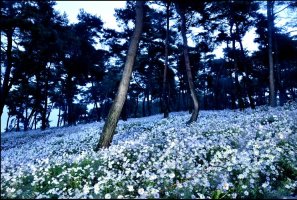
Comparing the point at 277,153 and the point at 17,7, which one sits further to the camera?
the point at 17,7

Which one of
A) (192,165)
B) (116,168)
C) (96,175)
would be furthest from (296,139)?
(96,175)

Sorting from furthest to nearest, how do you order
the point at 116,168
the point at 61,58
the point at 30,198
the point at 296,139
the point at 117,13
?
1. the point at 117,13
2. the point at 61,58
3. the point at 296,139
4. the point at 116,168
5. the point at 30,198

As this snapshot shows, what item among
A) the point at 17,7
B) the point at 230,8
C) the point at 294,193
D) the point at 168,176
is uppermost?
the point at 230,8

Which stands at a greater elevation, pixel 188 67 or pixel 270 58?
pixel 270 58

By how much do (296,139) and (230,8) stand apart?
69.6 feet

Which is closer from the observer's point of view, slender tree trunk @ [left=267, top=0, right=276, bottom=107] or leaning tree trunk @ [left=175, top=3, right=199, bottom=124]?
leaning tree trunk @ [left=175, top=3, right=199, bottom=124]

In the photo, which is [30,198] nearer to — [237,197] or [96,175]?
[96,175]

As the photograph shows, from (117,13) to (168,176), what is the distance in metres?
27.9

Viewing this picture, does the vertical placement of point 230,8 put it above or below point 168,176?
above

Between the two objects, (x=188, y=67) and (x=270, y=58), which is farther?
(x=270, y=58)

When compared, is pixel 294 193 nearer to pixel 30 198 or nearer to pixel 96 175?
pixel 96 175

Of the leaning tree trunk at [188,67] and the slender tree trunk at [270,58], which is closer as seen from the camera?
the leaning tree trunk at [188,67]

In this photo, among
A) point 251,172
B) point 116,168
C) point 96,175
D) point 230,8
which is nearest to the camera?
point 251,172

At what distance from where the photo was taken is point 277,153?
7.17 meters
